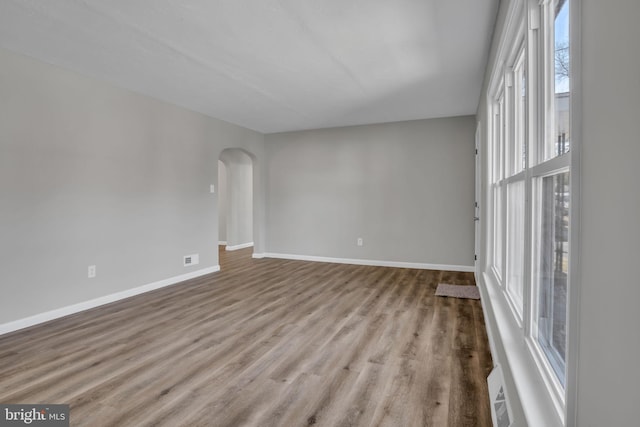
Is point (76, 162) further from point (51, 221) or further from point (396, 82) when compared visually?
point (396, 82)

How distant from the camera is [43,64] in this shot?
10.5 feet

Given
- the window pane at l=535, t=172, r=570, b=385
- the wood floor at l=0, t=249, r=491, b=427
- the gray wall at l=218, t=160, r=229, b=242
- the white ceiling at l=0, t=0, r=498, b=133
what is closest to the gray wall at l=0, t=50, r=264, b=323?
the white ceiling at l=0, t=0, r=498, b=133

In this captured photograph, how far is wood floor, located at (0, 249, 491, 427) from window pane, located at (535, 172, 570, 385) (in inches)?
27.3

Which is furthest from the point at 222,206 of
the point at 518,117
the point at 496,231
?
the point at 518,117

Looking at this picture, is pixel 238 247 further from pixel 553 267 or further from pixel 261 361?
pixel 553 267

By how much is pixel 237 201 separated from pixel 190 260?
10.4 ft

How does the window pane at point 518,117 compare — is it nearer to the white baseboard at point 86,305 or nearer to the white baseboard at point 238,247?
the white baseboard at point 86,305

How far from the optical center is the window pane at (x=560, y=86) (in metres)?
1.09

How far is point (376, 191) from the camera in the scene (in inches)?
234

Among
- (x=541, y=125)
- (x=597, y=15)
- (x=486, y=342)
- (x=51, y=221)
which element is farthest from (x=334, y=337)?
(x=51, y=221)

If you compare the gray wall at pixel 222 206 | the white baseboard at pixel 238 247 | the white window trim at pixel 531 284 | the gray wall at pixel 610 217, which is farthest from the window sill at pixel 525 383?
the gray wall at pixel 222 206

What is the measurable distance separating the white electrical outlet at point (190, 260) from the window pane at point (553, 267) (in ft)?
14.4

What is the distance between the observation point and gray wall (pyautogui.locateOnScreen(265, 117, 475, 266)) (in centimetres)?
548

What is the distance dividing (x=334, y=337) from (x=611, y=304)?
2408mm
